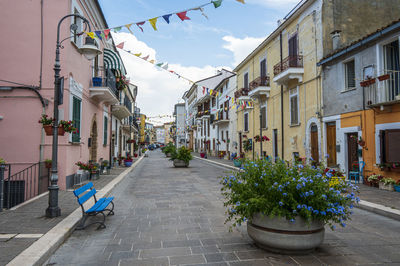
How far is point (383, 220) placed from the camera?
20.2 feet

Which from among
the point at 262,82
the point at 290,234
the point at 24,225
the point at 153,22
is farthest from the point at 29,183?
the point at 262,82

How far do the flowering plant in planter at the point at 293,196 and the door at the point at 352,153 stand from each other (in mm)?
8542

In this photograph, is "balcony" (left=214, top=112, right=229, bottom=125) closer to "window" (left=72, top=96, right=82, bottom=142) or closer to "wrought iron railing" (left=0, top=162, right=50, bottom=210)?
"window" (left=72, top=96, right=82, bottom=142)

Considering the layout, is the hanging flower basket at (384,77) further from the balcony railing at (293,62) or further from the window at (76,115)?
the window at (76,115)

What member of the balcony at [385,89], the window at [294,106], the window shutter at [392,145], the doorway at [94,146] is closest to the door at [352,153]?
the window shutter at [392,145]

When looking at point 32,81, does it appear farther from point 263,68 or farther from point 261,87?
point 263,68

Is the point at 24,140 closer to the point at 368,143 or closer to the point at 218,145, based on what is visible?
the point at 368,143

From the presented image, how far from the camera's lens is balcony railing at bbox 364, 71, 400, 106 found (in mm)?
9539

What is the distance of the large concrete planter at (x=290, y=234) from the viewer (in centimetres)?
377

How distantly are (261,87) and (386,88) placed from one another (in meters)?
10.1

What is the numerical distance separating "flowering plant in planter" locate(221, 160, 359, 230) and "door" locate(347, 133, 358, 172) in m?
8.54

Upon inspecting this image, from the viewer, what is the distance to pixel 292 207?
3.68 meters

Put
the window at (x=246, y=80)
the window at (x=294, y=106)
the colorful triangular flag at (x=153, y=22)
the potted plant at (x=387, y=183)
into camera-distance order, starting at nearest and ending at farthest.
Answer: the colorful triangular flag at (x=153, y=22), the potted plant at (x=387, y=183), the window at (x=294, y=106), the window at (x=246, y=80)

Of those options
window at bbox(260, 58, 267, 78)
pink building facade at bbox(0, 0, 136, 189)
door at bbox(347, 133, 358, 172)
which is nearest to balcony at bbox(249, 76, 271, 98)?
window at bbox(260, 58, 267, 78)
